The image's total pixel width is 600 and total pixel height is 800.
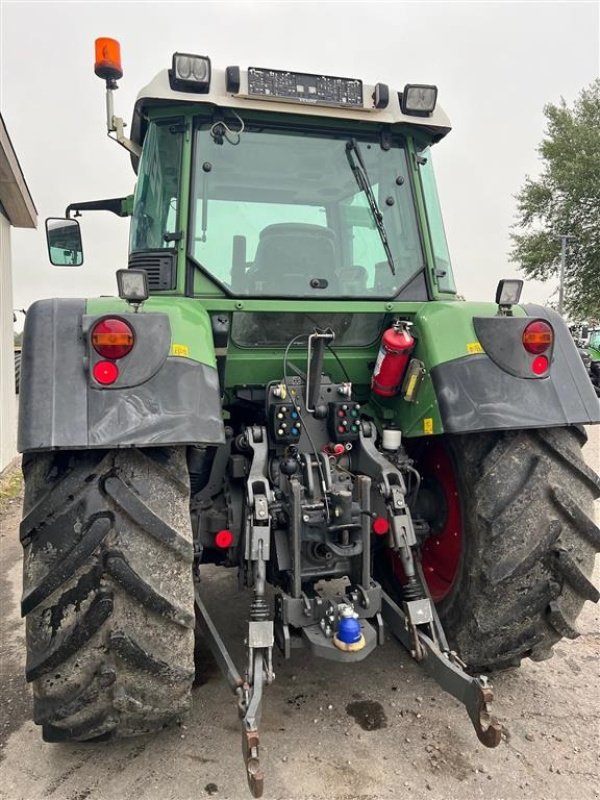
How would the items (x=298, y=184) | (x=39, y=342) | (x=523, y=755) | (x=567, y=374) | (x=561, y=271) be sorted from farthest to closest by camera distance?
(x=561, y=271)
(x=298, y=184)
(x=567, y=374)
(x=523, y=755)
(x=39, y=342)

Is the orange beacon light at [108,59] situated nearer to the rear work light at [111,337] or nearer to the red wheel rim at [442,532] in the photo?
the rear work light at [111,337]

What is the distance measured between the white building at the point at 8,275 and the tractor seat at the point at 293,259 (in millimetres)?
5472

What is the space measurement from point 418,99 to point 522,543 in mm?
2143

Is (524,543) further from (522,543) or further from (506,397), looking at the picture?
(506,397)

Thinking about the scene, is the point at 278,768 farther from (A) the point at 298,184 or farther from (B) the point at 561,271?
(B) the point at 561,271

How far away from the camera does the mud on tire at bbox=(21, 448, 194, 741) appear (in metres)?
2.06

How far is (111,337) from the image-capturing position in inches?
84.2

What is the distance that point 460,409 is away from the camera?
97.5 inches

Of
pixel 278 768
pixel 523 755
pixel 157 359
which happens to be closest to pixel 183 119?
pixel 157 359

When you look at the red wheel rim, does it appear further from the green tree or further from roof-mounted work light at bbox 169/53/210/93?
the green tree

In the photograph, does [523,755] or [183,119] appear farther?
[183,119]

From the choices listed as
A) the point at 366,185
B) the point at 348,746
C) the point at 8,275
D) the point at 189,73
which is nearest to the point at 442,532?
the point at 348,746

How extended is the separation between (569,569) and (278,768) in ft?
4.54

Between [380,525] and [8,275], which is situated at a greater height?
[8,275]
